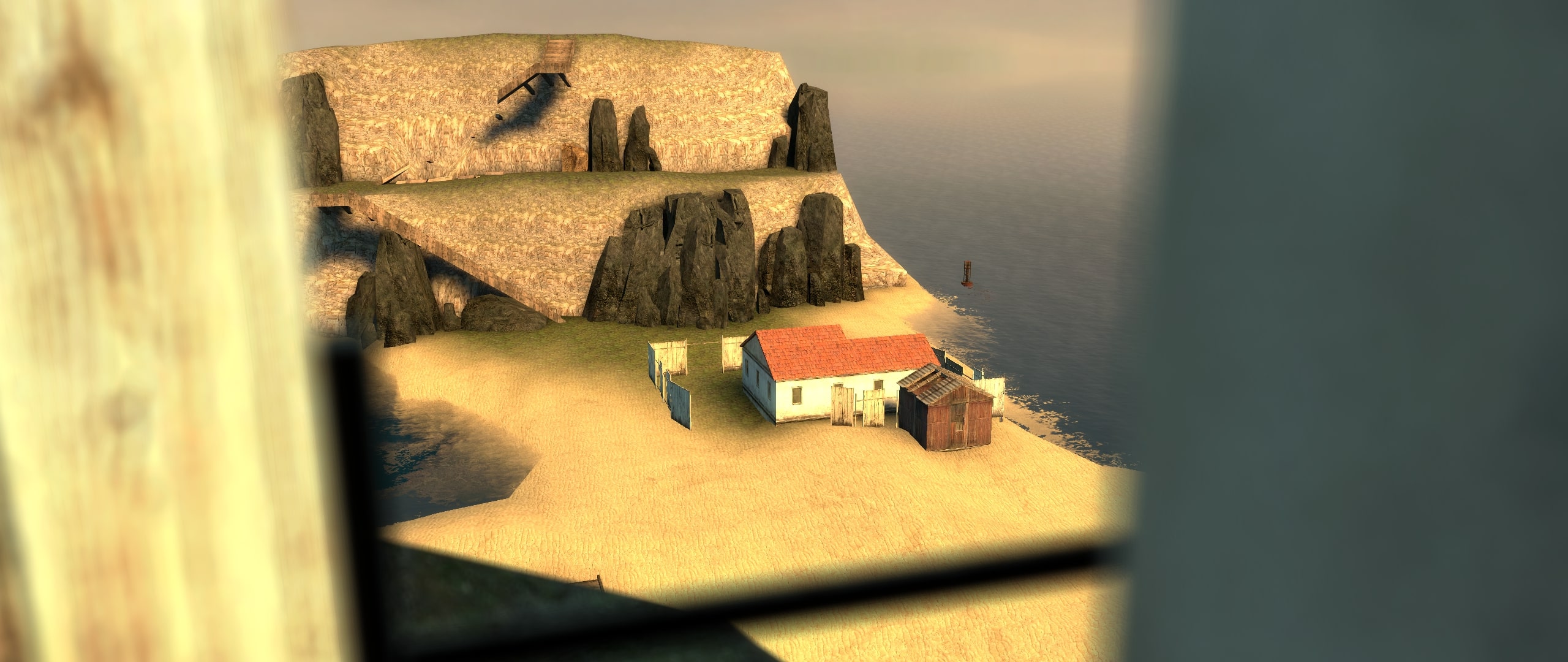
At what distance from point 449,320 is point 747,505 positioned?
1590 centimetres

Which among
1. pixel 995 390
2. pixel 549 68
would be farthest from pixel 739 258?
pixel 549 68

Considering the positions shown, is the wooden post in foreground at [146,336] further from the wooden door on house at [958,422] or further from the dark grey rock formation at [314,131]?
the dark grey rock formation at [314,131]

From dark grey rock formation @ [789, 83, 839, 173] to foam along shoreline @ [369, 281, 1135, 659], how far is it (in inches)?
602

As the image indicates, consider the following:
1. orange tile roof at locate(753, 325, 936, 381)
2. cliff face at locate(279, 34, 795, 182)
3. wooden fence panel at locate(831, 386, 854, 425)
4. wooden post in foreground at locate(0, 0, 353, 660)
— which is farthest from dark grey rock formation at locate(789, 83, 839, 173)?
wooden post in foreground at locate(0, 0, 353, 660)

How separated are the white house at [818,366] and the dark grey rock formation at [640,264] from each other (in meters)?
7.52

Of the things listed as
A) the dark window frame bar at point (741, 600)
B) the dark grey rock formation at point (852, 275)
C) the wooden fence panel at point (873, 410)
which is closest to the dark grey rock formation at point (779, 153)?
the dark grey rock formation at point (852, 275)

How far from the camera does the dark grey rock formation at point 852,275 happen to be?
3509 centimetres

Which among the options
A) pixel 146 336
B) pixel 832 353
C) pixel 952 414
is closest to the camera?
pixel 146 336

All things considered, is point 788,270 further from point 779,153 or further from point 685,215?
point 779,153

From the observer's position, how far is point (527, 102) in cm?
3756

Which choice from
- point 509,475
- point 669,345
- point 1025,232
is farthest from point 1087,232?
point 509,475

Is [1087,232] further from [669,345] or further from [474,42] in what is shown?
[669,345]

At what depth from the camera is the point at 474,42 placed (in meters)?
39.0

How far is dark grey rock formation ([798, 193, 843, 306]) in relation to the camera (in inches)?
1337
